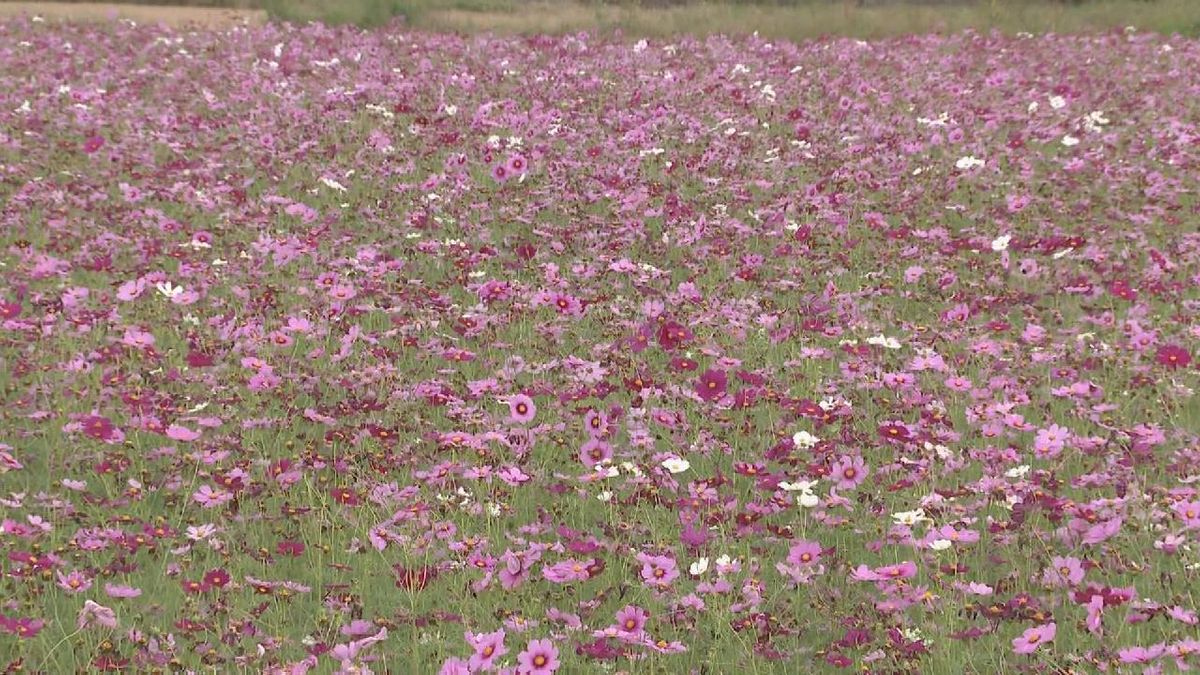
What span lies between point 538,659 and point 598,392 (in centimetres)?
192

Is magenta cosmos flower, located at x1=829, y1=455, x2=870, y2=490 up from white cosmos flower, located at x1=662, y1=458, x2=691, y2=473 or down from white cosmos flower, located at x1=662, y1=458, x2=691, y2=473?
up

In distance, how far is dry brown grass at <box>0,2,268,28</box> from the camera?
18.6 m

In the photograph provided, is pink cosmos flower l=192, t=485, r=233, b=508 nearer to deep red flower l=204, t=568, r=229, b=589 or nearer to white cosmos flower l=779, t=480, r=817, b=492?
deep red flower l=204, t=568, r=229, b=589

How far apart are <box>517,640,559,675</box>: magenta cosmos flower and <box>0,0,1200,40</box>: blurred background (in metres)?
15.8

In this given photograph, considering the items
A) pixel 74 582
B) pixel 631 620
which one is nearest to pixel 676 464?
pixel 631 620

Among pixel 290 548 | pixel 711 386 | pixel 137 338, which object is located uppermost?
pixel 137 338

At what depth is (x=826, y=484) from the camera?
422 centimetres

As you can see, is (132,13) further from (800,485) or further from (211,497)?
(800,485)

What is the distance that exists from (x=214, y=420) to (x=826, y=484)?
2271 mm

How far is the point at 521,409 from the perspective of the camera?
180 inches

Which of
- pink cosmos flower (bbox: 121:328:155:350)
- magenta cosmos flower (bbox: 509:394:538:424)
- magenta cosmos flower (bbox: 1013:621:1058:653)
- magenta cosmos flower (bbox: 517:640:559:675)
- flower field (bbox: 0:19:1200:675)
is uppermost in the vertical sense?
pink cosmos flower (bbox: 121:328:155:350)

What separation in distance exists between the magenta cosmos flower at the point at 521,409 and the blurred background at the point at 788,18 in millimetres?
14159

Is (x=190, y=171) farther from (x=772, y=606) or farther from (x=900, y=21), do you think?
(x=900, y=21)

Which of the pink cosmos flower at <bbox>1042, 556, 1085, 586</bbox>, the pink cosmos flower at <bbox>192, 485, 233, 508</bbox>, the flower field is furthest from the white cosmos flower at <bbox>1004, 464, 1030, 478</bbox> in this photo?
the pink cosmos flower at <bbox>192, 485, 233, 508</bbox>
